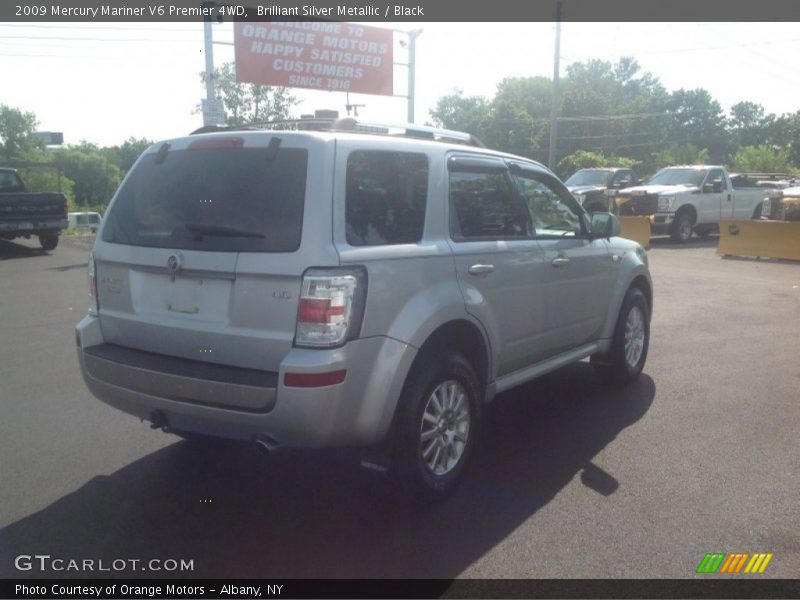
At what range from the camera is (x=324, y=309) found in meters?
3.51

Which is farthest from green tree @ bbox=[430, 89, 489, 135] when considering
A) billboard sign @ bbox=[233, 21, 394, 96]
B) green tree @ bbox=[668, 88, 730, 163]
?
billboard sign @ bbox=[233, 21, 394, 96]

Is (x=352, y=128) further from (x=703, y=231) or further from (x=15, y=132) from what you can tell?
(x=15, y=132)

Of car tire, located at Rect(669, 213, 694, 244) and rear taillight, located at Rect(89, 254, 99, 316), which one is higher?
rear taillight, located at Rect(89, 254, 99, 316)

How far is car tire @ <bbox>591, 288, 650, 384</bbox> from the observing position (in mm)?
6254

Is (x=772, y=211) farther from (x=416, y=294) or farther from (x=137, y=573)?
(x=137, y=573)

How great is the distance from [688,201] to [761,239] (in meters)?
3.65

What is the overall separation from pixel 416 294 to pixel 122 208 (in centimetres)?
177

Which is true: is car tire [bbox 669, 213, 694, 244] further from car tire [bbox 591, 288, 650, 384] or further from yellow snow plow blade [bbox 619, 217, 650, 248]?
car tire [bbox 591, 288, 650, 384]

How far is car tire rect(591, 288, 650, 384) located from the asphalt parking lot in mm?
172

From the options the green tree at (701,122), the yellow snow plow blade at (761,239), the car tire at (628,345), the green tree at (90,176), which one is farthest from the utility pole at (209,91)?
the green tree at (701,122)

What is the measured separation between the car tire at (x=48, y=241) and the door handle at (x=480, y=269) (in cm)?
1632

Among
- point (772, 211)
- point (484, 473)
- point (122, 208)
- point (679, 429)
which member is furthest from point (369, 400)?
point (772, 211)

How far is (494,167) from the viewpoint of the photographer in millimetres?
4973

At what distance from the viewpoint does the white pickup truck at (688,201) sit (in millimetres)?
19547
